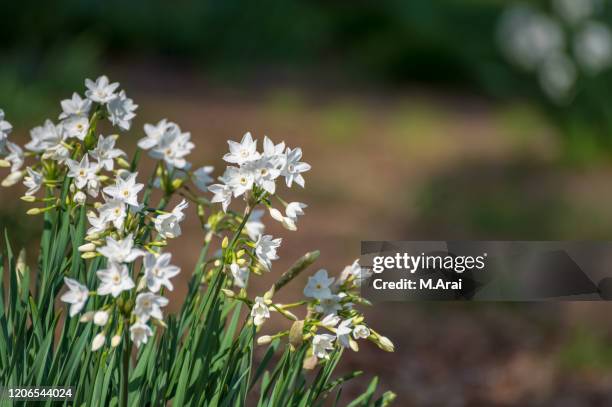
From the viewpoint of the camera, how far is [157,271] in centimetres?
125

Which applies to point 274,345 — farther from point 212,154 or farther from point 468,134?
point 468,134

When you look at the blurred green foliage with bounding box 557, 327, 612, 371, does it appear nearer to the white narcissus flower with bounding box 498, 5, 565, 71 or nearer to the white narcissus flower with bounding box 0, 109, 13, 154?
the white narcissus flower with bounding box 0, 109, 13, 154

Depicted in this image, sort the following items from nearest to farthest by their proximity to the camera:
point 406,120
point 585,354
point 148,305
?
point 148,305 < point 585,354 < point 406,120

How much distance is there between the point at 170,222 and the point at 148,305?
0.18 metres

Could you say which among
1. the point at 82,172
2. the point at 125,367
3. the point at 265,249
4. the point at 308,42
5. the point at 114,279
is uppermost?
the point at 308,42

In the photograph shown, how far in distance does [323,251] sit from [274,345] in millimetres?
2611

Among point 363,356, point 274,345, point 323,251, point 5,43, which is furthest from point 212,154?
point 274,345

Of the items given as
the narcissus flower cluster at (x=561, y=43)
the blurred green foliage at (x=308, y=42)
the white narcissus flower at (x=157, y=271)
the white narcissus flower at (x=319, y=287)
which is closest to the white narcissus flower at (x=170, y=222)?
the white narcissus flower at (x=157, y=271)

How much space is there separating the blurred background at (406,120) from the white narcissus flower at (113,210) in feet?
4.99

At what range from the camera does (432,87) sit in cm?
853

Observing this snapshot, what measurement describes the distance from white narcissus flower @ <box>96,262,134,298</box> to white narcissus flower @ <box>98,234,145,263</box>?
0.01m

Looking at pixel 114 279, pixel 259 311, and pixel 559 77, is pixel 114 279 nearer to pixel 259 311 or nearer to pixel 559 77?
pixel 259 311

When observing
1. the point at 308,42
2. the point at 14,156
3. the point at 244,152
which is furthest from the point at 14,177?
the point at 308,42

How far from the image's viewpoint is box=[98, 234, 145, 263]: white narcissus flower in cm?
Answer: 124
